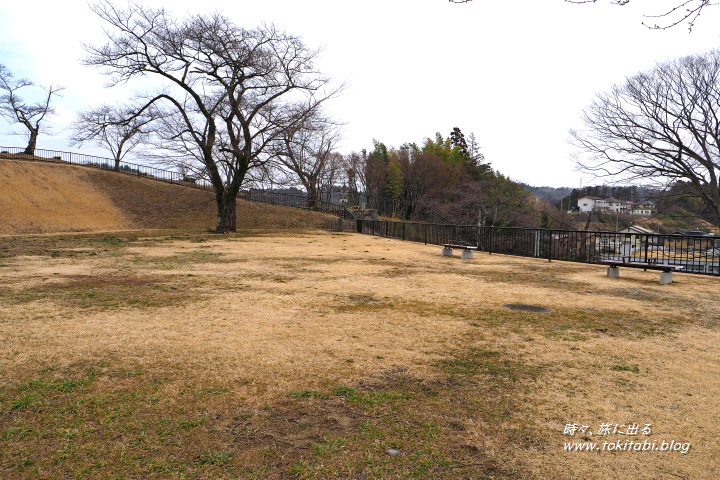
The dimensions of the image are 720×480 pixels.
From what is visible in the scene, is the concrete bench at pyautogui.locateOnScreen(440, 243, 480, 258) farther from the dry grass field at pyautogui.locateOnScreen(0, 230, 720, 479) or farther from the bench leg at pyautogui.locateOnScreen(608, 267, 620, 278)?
the dry grass field at pyautogui.locateOnScreen(0, 230, 720, 479)

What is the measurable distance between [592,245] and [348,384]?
13.0 meters

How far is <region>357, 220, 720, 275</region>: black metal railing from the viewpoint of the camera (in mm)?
11953

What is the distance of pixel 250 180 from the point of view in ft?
98.7

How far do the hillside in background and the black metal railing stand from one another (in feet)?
63.5

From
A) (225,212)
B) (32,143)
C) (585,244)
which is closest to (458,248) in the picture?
(585,244)

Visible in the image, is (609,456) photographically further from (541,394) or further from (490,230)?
(490,230)

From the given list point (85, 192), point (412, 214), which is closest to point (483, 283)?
point (85, 192)

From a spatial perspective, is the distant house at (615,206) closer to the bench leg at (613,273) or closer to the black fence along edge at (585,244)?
the black fence along edge at (585,244)

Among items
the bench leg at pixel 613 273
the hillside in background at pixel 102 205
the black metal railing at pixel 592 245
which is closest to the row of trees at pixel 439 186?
the hillside in background at pixel 102 205

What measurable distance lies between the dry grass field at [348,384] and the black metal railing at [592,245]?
14.7 feet

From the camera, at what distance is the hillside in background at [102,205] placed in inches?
1240

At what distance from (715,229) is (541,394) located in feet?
84.1

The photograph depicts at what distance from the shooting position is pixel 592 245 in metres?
14.5

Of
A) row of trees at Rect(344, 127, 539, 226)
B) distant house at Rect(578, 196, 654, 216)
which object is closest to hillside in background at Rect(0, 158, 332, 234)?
row of trees at Rect(344, 127, 539, 226)
